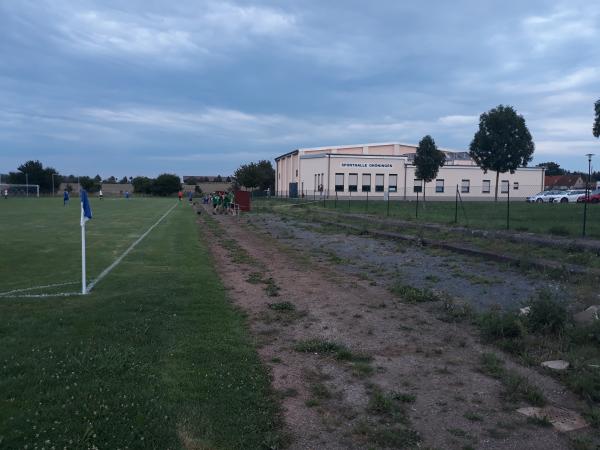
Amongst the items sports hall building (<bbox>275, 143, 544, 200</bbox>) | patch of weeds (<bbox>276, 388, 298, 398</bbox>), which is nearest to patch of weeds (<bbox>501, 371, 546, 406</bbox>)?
patch of weeds (<bbox>276, 388, 298, 398</bbox>)

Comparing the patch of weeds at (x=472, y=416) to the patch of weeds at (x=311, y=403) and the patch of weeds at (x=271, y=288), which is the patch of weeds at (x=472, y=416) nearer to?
the patch of weeds at (x=311, y=403)

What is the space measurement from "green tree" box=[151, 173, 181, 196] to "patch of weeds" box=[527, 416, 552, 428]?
4875 inches

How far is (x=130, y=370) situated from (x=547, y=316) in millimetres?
5214

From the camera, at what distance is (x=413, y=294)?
943 cm

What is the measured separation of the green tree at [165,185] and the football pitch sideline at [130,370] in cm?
11647

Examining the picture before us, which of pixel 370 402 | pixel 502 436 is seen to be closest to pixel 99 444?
pixel 370 402

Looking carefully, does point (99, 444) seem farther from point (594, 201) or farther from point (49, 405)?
point (594, 201)

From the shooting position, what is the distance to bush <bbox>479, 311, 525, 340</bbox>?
→ 6.80 meters

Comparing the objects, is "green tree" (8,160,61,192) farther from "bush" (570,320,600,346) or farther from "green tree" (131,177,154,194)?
"bush" (570,320,600,346)

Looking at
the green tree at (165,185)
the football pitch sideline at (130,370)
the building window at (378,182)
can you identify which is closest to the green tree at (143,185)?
the green tree at (165,185)

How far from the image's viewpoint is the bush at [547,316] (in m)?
6.93

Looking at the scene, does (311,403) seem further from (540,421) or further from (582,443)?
(582,443)

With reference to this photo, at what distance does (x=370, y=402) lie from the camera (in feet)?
15.7

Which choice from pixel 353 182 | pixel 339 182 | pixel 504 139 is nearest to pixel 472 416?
pixel 504 139
